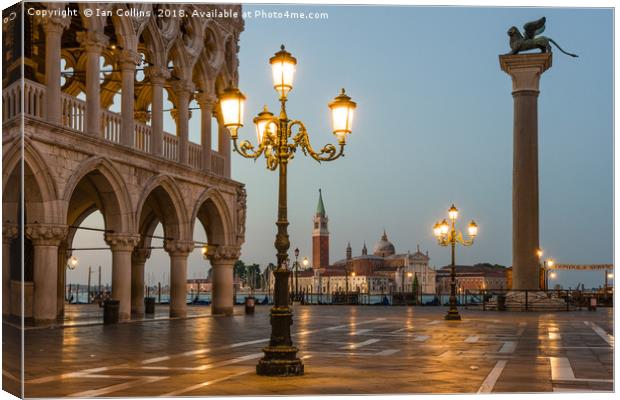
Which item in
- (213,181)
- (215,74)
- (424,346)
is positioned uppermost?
(215,74)

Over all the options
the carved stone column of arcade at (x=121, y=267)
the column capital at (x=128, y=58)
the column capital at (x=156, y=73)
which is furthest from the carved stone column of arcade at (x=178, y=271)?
the column capital at (x=128, y=58)

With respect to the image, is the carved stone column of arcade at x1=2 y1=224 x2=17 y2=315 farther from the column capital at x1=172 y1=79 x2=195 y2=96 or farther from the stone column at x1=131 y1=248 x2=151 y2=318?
the stone column at x1=131 y1=248 x2=151 y2=318

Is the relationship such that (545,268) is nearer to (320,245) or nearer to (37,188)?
(37,188)

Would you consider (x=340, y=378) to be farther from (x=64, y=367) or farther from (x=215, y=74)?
(x=215, y=74)

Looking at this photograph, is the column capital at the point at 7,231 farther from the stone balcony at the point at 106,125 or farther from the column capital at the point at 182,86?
the column capital at the point at 182,86

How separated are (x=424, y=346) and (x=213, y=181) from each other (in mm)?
15045

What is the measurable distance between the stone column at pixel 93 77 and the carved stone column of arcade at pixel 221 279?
9.34 meters

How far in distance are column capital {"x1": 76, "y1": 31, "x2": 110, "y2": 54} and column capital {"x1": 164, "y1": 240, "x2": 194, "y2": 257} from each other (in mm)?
7476

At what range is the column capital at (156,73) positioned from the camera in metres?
28.4

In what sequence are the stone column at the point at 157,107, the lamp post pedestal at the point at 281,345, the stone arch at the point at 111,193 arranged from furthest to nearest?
the stone column at the point at 157,107 → the stone arch at the point at 111,193 → the lamp post pedestal at the point at 281,345

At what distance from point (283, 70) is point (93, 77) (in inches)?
524

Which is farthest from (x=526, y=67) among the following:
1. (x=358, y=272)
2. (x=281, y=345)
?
(x=358, y=272)

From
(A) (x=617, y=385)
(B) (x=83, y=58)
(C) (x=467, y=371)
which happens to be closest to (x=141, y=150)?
(B) (x=83, y=58)

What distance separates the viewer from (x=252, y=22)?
42.5 ft
